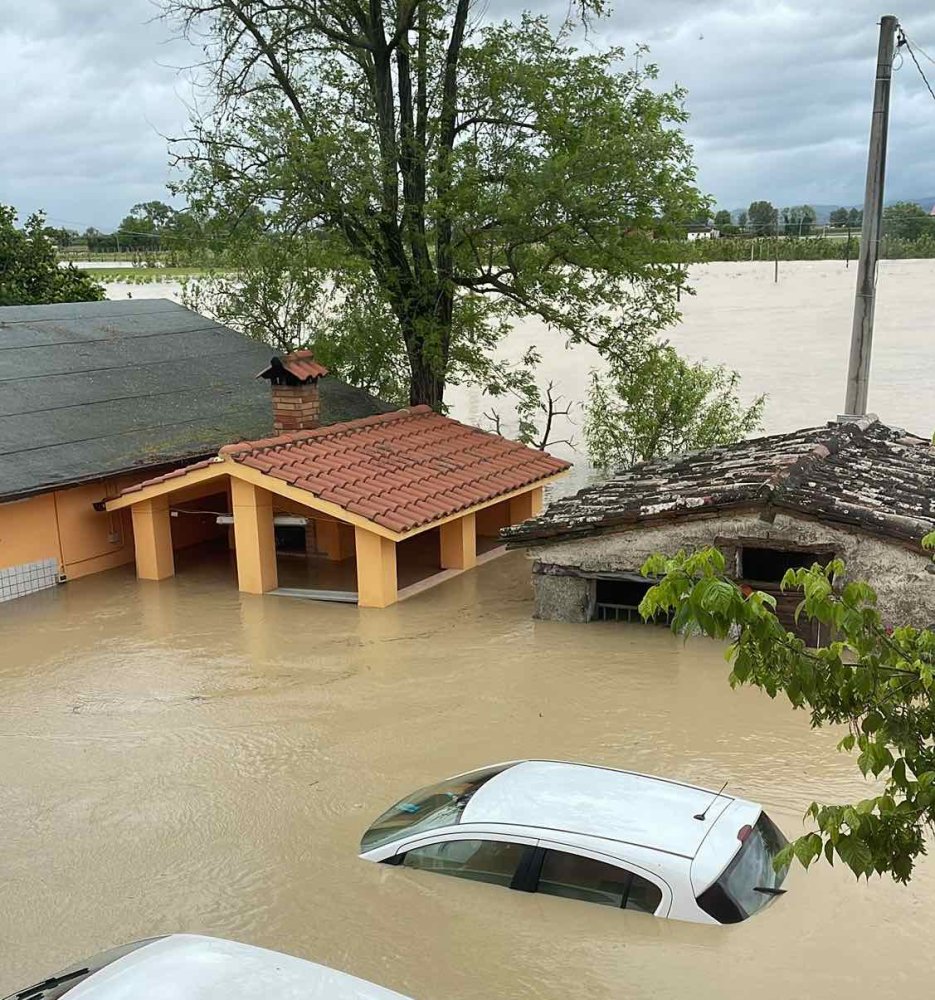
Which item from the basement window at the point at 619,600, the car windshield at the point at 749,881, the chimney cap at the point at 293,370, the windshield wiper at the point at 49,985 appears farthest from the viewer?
the chimney cap at the point at 293,370

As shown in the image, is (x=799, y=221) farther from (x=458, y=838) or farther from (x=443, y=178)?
(x=458, y=838)

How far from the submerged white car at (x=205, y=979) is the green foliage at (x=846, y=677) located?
235cm

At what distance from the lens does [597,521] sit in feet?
46.4

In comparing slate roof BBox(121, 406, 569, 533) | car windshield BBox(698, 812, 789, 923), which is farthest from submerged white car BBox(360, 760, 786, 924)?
slate roof BBox(121, 406, 569, 533)

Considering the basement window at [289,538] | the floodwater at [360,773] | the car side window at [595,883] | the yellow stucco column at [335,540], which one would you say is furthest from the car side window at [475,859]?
the basement window at [289,538]

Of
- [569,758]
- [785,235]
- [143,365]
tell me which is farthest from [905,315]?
[569,758]

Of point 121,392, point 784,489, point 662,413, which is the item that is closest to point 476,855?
point 784,489

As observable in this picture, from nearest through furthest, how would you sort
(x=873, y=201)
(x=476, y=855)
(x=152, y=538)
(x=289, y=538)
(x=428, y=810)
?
(x=476, y=855) < (x=428, y=810) < (x=873, y=201) < (x=152, y=538) < (x=289, y=538)

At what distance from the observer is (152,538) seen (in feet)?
57.5

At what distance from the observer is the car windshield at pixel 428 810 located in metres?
7.86

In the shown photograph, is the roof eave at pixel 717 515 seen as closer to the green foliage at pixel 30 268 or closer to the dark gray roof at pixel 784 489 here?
the dark gray roof at pixel 784 489

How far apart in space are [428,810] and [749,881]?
2.40 meters

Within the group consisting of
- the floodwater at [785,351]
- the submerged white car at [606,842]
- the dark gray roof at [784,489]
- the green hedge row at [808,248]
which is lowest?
the floodwater at [785,351]

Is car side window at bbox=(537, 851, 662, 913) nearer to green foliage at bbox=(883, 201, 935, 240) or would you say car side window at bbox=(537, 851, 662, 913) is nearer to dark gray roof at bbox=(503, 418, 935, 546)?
dark gray roof at bbox=(503, 418, 935, 546)
